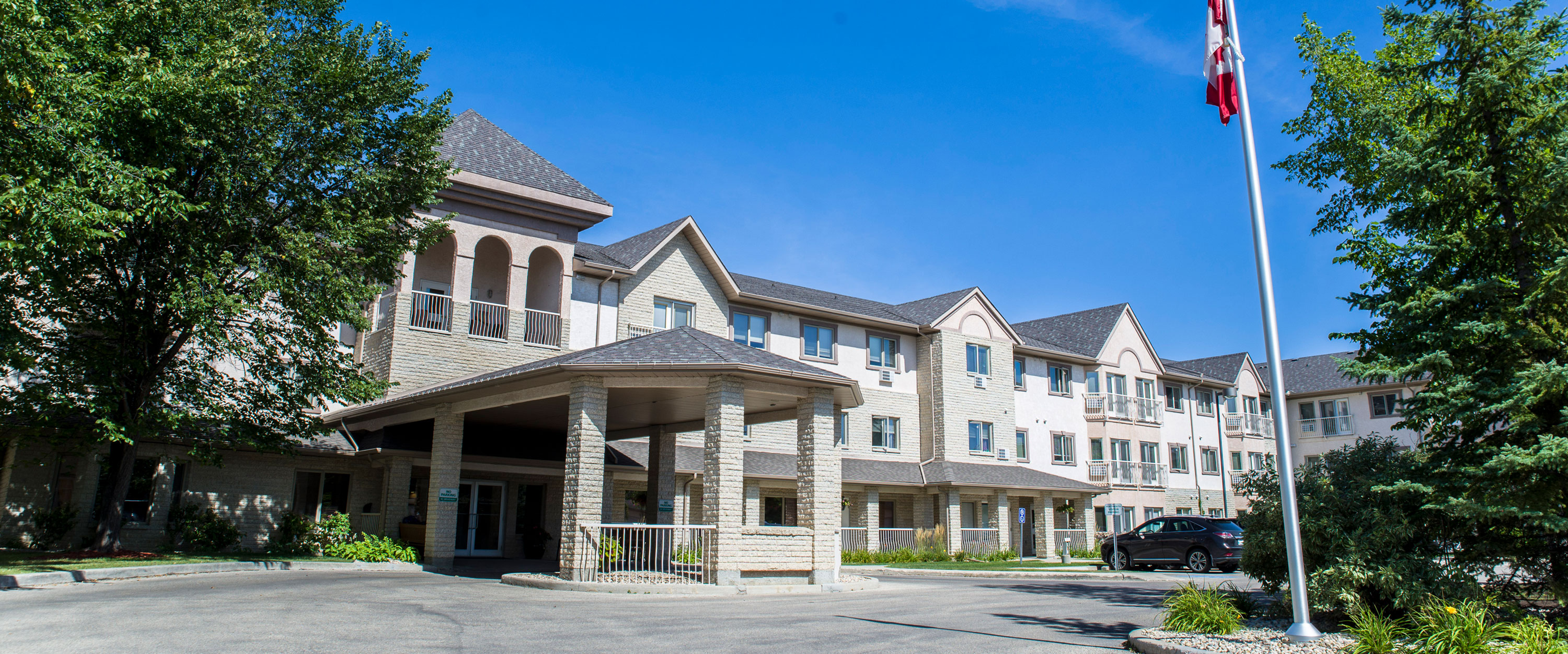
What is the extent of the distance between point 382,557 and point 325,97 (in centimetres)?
1003

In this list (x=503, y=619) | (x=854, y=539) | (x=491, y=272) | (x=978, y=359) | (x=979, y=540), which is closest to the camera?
(x=503, y=619)

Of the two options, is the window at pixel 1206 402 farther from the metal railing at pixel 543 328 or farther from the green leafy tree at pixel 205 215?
the green leafy tree at pixel 205 215

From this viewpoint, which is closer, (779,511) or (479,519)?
(479,519)

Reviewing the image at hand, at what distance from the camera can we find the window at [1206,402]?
4919cm

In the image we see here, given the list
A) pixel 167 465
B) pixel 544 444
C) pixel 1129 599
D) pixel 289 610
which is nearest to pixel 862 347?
pixel 544 444

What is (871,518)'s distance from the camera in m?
33.0

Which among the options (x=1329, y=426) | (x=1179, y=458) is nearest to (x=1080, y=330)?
(x=1179, y=458)

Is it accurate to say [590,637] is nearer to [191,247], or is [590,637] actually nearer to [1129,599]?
[1129,599]

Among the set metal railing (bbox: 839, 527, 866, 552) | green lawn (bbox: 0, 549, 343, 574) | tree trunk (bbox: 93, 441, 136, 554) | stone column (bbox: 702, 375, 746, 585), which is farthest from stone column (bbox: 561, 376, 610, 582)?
metal railing (bbox: 839, 527, 866, 552)

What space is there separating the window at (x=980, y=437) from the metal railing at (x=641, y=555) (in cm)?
2129

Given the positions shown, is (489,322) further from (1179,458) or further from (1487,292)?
(1179,458)

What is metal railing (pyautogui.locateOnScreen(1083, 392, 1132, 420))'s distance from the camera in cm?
4288

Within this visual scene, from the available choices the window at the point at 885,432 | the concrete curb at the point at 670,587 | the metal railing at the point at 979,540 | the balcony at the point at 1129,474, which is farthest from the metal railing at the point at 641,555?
the balcony at the point at 1129,474

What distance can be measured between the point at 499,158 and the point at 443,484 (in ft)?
34.0
